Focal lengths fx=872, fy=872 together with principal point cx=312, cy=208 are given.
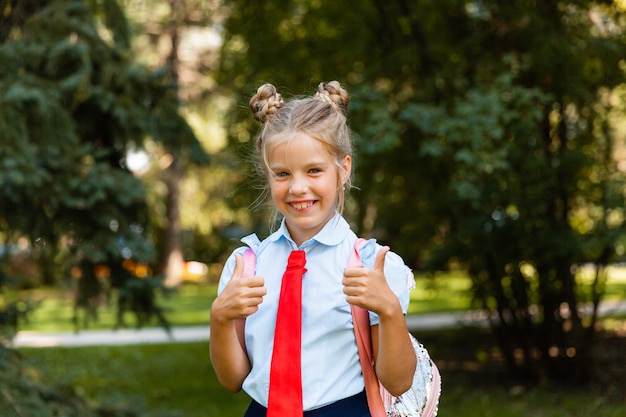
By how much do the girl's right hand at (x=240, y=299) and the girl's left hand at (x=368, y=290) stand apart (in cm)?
22

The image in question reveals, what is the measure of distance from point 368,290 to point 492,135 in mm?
3978

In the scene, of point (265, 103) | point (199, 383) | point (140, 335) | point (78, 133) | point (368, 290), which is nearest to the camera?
point (368, 290)

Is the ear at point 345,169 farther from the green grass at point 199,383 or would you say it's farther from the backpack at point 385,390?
the green grass at point 199,383

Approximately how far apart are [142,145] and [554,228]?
3454mm

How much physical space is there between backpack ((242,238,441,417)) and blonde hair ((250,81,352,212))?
0.83ft

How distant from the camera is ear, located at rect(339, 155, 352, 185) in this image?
2328 mm

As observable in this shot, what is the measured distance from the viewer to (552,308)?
764 centimetres

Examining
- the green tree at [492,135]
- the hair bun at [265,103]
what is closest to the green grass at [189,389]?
the green tree at [492,135]

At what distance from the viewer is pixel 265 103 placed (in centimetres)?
238

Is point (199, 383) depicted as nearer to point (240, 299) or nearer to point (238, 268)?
point (238, 268)

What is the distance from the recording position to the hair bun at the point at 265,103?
2355 mm

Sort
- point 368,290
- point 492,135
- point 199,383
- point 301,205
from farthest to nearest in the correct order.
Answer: point 199,383
point 492,135
point 301,205
point 368,290

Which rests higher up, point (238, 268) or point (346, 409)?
point (238, 268)

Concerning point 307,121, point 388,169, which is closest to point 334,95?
point 307,121
